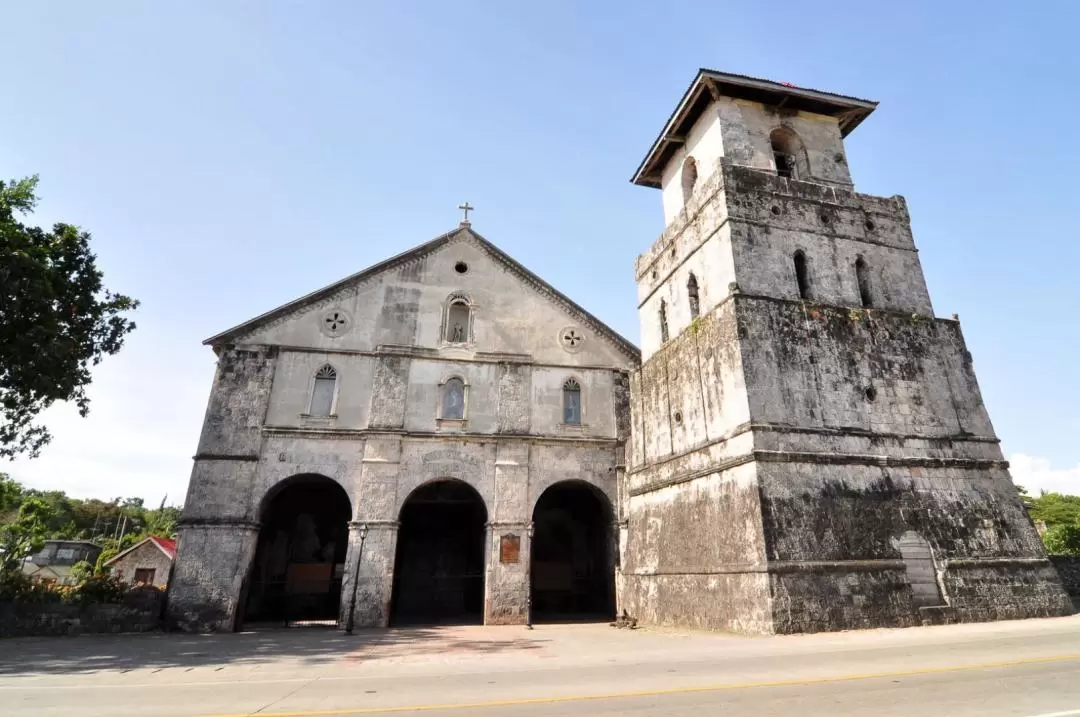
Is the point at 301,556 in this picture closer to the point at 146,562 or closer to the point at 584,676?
the point at 584,676

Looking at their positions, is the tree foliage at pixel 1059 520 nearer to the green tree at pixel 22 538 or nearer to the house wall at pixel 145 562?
the green tree at pixel 22 538

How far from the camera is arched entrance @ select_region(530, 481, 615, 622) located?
Answer: 65.7ft

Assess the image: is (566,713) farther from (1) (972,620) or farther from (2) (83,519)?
(2) (83,519)

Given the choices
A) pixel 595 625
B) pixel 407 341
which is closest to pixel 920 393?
pixel 595 625

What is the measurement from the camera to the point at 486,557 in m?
17.3

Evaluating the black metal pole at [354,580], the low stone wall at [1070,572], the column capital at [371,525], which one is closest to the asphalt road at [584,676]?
the black metal pole at [354,580]

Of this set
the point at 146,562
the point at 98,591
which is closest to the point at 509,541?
the point at 98,591

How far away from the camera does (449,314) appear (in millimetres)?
19984

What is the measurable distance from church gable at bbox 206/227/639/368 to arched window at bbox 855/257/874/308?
293 inches

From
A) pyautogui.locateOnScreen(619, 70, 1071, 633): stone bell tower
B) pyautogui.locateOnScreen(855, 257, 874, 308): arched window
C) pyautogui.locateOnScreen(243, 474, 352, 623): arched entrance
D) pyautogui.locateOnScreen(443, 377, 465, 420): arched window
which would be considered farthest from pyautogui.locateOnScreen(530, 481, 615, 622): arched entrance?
pyautogui.locateOnScreen(855, 257, 874, 308): arched window

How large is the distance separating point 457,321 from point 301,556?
34.1 ft

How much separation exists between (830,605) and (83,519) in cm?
8086

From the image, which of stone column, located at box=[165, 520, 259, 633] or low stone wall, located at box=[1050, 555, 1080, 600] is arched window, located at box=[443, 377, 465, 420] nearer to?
stone column, located at box=[165, 520, 259, 633]

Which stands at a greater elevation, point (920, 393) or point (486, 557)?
point (920, 393)
